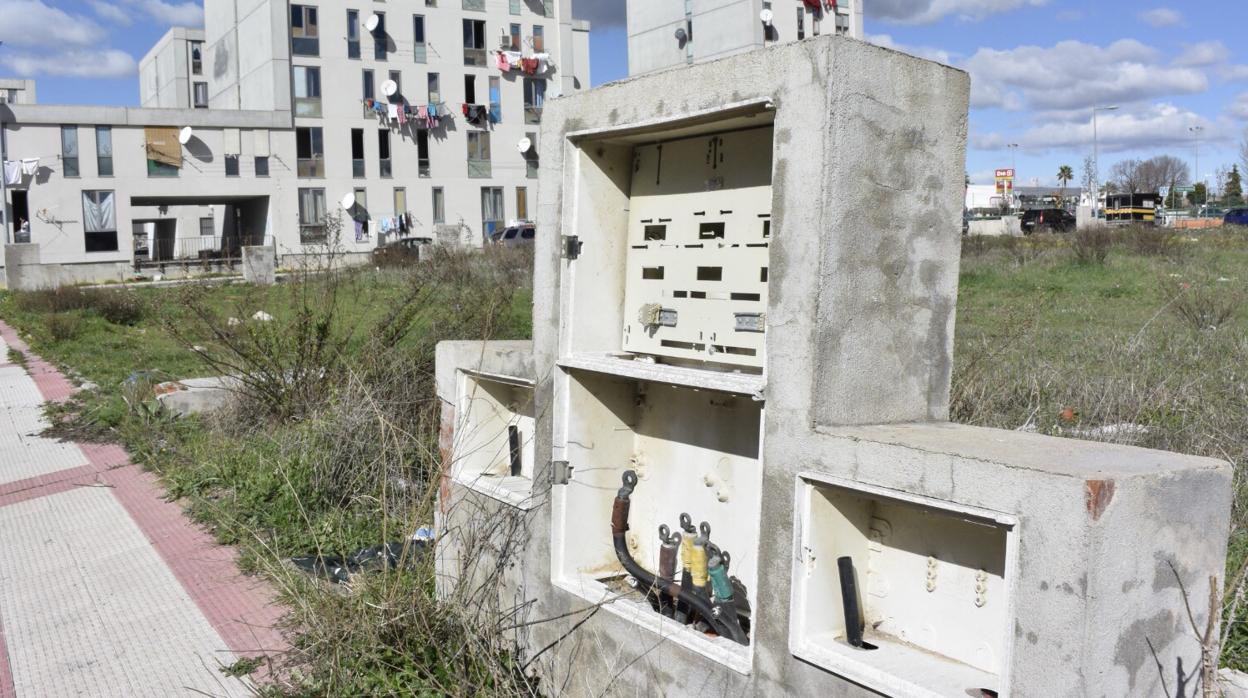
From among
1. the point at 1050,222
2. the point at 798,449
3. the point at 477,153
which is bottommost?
the point at 798,449

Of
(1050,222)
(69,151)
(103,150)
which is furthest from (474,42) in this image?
(1050,222)

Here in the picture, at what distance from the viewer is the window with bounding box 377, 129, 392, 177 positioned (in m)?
46.2

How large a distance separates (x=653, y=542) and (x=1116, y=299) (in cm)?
1474

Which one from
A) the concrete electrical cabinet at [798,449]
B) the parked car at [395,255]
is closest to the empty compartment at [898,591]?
the concrete electrical cabinet at [798,449]

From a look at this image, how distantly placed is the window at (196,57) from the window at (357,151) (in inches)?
798

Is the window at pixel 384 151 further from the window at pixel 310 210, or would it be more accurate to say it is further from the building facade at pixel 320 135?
the window at pixel 310 210

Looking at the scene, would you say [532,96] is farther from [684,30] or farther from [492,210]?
[684,30]

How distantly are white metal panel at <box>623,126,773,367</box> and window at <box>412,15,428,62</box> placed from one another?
44761mm

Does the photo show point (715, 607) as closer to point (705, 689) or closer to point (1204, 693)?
point (705, 689)

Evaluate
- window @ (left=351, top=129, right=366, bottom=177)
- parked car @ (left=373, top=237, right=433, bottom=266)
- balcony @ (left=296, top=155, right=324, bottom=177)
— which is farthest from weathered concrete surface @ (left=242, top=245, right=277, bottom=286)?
window @ (left=351, top=129, right=366, bottom=177)

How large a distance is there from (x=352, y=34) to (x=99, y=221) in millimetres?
13093

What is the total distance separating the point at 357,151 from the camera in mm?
45781

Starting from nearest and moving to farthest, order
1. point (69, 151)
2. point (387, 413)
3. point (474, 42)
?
point (387, 413) → point (69, 151) → point (474, 42)

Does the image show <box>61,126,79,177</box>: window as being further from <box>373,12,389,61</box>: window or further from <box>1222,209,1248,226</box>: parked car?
<box>1222,209,1248,226</box>: parked car
